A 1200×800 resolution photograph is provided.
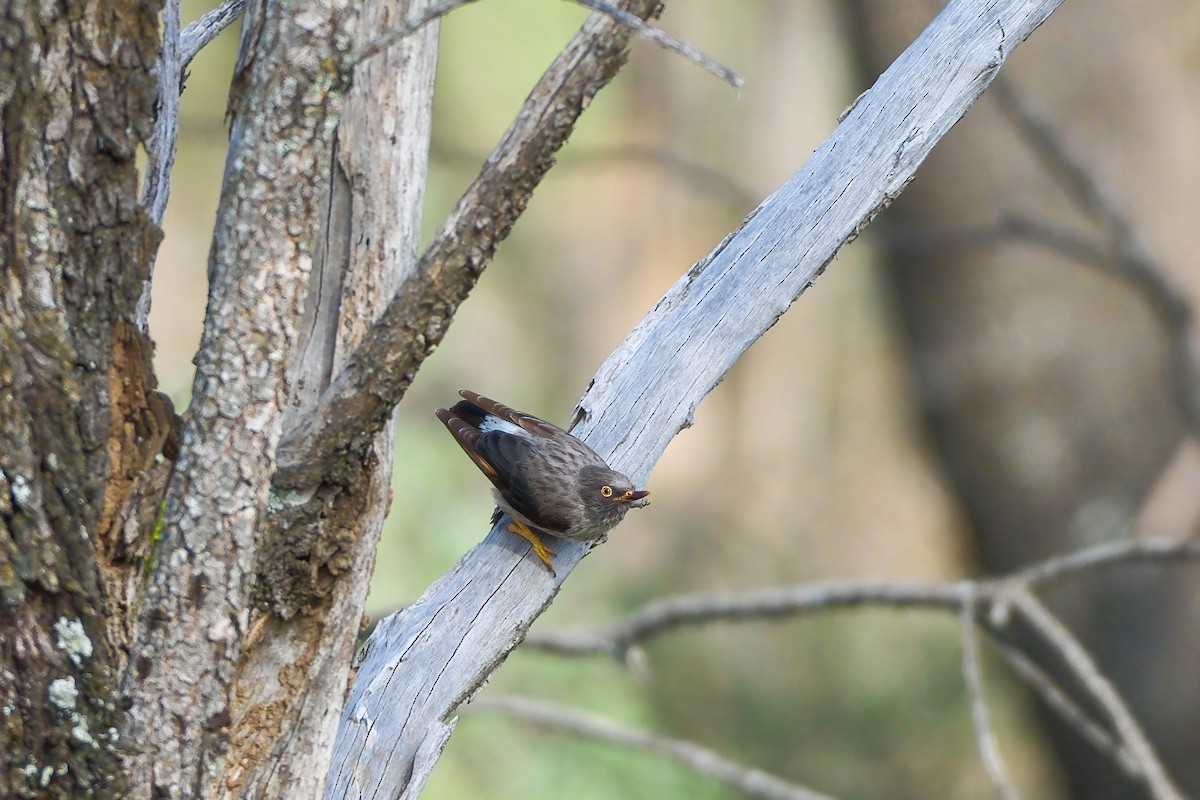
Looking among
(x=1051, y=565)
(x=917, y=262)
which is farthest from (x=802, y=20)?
(x=1051, y=565)

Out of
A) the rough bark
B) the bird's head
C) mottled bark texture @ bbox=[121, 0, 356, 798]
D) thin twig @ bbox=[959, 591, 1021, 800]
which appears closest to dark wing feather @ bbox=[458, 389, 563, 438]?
the bird's head

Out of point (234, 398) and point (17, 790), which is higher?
point (234, 398)

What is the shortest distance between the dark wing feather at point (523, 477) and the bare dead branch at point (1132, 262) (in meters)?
4.17

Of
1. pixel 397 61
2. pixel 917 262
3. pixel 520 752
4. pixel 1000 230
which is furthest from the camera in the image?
pixel 520 752

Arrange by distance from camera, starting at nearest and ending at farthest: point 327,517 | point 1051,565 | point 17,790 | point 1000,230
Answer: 1. point 17,790
2. point 327,517
3. point 1051,565
4. point 1000,230

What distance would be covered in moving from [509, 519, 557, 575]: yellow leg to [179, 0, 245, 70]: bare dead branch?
4.12 ft

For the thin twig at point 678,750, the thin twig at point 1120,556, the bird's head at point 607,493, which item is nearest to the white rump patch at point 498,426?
the bird's head at point 607,493

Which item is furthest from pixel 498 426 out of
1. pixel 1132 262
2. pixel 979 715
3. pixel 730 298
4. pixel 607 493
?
pixel 1132 262

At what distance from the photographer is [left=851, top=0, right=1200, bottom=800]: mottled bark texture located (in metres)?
6.11

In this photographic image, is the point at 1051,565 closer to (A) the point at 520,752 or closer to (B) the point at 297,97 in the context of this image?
(B) the point at 297,97

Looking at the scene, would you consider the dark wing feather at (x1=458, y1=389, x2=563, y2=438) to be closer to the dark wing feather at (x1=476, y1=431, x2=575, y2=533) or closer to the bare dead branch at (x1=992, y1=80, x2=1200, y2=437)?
the dark wing feather at (x1=476, y1=431, x2=575, y2=533)

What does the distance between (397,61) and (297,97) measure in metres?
0.61

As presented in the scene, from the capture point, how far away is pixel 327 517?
1973mm

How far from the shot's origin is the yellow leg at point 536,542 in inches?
101
